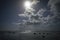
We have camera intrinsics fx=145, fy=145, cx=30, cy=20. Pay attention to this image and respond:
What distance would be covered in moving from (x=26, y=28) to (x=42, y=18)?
39 centimetres

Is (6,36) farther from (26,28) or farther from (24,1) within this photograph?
(24,1)

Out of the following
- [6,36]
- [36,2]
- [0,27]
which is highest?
[36,2]

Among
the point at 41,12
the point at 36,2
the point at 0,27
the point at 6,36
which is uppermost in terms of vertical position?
the point at 36,2

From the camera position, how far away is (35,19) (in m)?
3.03

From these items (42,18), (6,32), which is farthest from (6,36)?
(42,18)

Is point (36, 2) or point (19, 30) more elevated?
point (36, 2)

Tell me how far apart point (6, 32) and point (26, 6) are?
2.26 ft

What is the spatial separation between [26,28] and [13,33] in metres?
0.29

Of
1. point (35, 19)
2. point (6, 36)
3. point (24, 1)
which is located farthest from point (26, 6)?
point (6, 36)

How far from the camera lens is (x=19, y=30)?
3.01m

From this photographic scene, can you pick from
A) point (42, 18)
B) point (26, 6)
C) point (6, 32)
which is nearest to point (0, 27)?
point (6, 32)

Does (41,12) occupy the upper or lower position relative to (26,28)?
upper

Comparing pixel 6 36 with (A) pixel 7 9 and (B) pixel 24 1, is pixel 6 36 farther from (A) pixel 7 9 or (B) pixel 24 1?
(B) pixel 24 1

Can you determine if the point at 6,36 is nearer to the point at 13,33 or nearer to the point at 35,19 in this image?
the point at 13,33
